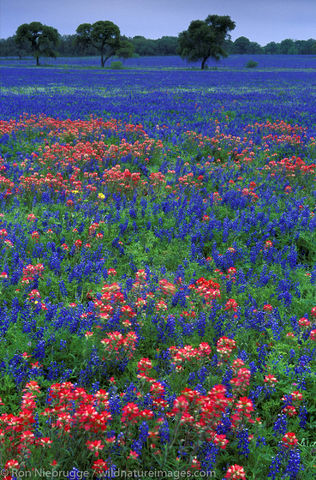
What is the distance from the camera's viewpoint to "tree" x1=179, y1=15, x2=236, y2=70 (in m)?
47.7

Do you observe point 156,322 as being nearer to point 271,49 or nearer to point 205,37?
point 205,37

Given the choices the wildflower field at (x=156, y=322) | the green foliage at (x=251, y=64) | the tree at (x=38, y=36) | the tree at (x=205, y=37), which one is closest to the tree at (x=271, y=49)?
the green foliage at (x=251, y=64)

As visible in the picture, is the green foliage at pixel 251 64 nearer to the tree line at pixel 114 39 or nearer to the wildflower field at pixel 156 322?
the tree line at pixel 114 39

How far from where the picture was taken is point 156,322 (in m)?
3.91

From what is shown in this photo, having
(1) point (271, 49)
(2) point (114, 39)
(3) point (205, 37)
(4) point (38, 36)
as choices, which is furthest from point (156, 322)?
(1) point (271, 49)

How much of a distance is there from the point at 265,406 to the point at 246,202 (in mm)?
4355

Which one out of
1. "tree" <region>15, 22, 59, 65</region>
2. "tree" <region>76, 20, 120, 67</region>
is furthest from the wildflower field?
"tree" <region>15, 22, 59, 65</region>

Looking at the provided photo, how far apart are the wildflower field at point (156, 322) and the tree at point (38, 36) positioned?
191ft

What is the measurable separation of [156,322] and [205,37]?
51.4 m

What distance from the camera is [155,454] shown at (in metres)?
2.62

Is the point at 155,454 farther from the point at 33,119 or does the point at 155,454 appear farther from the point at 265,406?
the point at 33,119

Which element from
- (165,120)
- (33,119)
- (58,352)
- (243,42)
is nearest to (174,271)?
(58,352)

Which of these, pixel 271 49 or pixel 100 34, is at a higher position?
pixel 271 49

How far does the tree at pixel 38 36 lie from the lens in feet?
188
